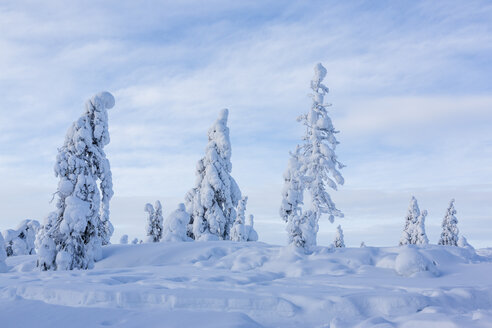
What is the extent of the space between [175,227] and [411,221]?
94.2 ft

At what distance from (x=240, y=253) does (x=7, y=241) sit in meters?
A: 20.3

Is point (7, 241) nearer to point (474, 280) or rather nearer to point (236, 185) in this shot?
point (236, 185)

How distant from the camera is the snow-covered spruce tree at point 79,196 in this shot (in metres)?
18.1

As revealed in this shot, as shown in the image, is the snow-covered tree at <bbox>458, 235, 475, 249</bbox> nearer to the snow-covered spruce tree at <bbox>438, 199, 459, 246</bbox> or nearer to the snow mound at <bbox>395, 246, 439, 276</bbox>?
the snow-covered spruce tree at <bbox>438, 199, 459, 246</bbox>

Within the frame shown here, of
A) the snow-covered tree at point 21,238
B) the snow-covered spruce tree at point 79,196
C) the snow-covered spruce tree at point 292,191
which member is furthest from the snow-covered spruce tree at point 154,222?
the snow-covered spruce tree at point 79,196

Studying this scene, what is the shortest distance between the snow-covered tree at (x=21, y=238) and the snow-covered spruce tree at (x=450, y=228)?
130 ft

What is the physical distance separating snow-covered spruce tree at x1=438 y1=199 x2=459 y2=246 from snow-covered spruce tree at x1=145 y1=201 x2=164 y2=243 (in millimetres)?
30881

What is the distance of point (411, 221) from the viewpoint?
4409cm

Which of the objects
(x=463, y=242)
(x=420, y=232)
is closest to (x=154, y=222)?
(x=420, y=232)

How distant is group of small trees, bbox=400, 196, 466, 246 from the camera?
140 feet

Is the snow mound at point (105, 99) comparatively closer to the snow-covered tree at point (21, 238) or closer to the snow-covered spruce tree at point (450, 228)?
the snow-covered tree at point (21, 238)

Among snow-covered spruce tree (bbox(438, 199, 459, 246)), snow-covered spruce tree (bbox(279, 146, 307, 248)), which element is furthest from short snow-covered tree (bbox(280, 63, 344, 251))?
snow-covered spruce tree (bbox(438, 199, 459, 246))

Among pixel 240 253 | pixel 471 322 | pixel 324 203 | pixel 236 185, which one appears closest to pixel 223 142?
pixel 236 185

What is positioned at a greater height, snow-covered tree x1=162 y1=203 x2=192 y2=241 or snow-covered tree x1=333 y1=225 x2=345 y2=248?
snow-covered tree x1=162 y1=203 x2=192 y2=241
